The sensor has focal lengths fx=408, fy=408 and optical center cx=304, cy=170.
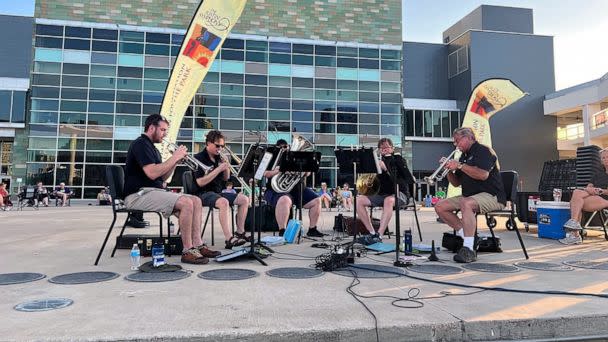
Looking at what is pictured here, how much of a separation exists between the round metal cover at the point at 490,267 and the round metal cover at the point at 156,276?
3.11 meters

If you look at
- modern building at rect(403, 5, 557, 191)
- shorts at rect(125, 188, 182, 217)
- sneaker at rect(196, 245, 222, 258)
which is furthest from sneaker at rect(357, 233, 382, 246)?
modern building at rect(403, 5, 557, 191)

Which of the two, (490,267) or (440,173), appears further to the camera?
(440,173)

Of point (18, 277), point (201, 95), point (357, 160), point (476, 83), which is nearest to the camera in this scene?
point (18, 277)

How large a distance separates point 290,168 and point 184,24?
2687 cm

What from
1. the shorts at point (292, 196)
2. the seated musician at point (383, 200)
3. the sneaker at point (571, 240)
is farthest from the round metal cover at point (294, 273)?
the sneaker at point (571, 240)

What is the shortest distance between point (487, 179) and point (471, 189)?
24cm

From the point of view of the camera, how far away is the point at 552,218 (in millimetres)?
7375

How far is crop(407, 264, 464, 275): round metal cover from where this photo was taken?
4.36 meters

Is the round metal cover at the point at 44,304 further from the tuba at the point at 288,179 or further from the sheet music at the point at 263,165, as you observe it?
the tuba at the point at 288,179

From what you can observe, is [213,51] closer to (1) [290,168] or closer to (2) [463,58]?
(1) [290,168]

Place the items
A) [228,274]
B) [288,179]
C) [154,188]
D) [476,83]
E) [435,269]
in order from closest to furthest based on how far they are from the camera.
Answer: [228,274]
[435,269]
[154,188]
[288,179]
[476,83]

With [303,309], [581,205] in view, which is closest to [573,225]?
[581,205]

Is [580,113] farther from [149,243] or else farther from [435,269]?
[149,243]

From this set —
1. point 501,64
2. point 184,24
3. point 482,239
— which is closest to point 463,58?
point 501,64
